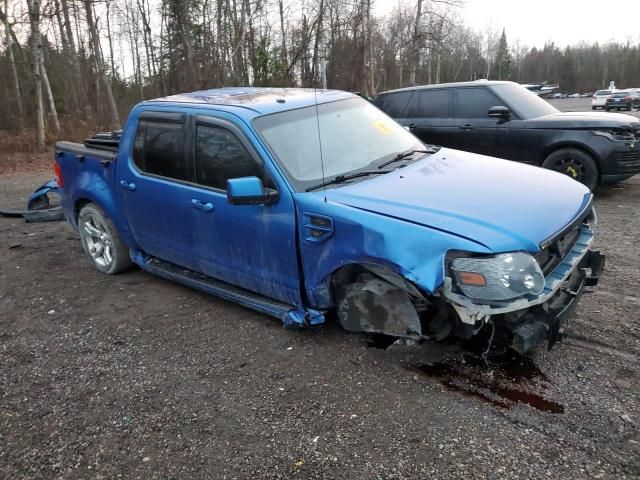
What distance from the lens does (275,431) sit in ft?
9.43

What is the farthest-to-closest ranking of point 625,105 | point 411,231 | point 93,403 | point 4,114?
point 625,105
point 4,114
point 93,403
point 411,231

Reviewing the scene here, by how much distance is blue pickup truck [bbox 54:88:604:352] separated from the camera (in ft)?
9.61

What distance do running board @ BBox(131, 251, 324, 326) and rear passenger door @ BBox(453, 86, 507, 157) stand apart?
5.51 meters

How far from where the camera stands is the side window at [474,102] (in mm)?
8227

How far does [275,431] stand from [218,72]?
909 inches

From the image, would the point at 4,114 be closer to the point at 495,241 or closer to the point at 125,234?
the point at 125,234

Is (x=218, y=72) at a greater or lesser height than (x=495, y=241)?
greater

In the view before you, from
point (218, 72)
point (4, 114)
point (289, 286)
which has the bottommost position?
point (289, 286)

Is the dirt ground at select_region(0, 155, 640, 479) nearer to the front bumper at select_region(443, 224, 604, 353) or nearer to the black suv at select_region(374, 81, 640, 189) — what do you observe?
the front bumper at select_region(443, 224, 604, 353)

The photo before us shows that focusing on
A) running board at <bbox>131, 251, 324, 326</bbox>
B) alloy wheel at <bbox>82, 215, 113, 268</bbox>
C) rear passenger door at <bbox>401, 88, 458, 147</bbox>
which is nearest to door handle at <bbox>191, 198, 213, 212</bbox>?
running board at <bbox>131, 251, 324, 326</bbox>

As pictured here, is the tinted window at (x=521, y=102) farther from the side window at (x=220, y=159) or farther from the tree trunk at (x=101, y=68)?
the tree trunk at (x=101, y=68)

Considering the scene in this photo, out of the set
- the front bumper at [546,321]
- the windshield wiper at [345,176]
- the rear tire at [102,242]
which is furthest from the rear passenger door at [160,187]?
the front bumper at [546,321]

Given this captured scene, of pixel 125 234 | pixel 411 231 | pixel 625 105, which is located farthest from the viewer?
pixel 625 105

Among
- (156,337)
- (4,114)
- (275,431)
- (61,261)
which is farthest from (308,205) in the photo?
(4,114)
